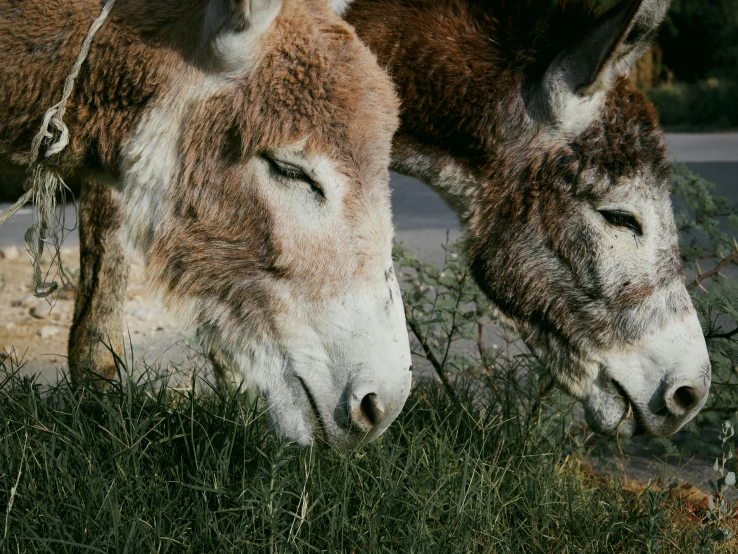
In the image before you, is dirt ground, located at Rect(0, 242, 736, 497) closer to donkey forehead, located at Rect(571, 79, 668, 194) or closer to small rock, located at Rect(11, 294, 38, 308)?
small rock, located at Rect(11, 294, 38, 308)

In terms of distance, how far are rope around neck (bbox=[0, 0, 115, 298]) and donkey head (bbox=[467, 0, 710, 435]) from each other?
1603 mm

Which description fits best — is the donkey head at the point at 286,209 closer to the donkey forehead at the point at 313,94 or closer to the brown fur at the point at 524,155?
Result: the donkey forehead at the point at 313,94

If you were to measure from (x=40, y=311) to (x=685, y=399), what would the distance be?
4.63 metres

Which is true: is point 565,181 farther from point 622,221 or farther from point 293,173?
point 293,173

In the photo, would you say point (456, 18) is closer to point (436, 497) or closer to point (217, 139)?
point (217, 139)

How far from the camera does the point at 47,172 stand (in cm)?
277

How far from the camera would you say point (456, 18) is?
3656mm

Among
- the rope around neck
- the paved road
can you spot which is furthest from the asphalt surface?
the rope around neck

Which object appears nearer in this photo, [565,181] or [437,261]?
[565,181]

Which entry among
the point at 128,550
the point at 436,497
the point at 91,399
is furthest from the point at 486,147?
the point at 128,550

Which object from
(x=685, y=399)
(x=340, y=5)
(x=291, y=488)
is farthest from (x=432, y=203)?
(x=291, y=488)

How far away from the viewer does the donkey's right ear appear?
2459mm

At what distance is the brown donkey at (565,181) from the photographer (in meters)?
3.25

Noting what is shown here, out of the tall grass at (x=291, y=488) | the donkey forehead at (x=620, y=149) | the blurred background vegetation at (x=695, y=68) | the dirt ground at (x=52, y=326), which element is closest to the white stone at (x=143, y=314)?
the dirt ground at (x=52, y=326)
